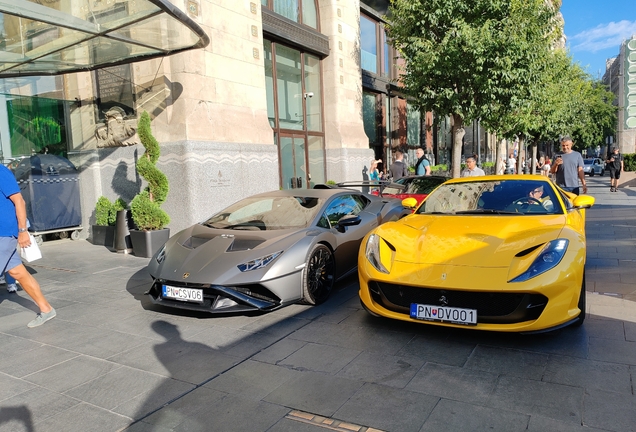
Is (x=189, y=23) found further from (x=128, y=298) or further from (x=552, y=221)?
(x=552, y=221)

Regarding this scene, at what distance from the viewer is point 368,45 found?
18.2 meters

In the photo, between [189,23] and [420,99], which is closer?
[189,23]

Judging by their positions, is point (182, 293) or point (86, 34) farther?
point (86, 34)

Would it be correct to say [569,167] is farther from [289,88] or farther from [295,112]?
[289,88]

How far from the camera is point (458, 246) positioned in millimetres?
4109

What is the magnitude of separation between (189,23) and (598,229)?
8.80m

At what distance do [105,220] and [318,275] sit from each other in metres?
6.28

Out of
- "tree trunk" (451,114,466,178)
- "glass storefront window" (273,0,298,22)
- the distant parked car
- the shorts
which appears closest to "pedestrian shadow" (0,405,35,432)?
the shorts

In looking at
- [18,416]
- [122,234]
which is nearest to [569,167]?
[122,234]

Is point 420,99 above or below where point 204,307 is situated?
above

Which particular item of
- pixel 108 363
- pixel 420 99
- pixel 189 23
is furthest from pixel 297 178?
pixel 108 363

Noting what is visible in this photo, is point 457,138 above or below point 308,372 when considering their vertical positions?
above

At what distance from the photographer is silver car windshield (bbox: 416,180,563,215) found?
4.87m

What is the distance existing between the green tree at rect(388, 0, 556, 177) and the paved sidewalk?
9.13 m
